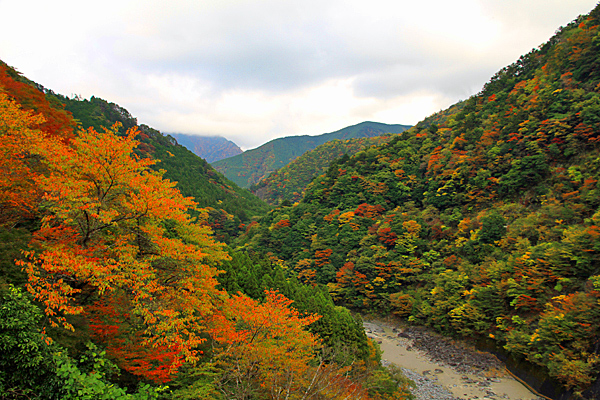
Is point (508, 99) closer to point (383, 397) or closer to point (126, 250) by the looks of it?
point (383, 397)

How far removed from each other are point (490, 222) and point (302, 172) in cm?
6996

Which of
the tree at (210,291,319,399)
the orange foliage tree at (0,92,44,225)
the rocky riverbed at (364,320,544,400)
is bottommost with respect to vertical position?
the rocky riverbed at (364,320,544,400)

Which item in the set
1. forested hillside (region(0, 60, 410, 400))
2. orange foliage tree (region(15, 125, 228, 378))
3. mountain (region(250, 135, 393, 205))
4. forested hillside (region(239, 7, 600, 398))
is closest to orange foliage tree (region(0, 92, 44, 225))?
forested hillside (region(0, 60, 410, 400))

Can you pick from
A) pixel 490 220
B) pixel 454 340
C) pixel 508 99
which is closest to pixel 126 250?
pixel 454 340

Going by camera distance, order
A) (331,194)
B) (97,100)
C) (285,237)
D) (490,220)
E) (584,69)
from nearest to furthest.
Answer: (490,220)
(584,69)
(285,237)
(331,194)
(97,100)

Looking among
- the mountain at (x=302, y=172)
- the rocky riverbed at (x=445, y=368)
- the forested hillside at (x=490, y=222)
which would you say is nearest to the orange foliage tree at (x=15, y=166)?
the rocky riverbed at (x=445, y=368)

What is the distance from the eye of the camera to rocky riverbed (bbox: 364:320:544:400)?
18.2 metres

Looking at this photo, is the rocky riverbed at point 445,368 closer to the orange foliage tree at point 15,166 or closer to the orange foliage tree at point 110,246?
the orange foliage tree at point 110,246

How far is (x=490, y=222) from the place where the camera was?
1068 inches

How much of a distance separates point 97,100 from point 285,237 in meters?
55.8

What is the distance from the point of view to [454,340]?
82.6ft

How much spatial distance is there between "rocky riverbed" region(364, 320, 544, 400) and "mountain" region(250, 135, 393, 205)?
58673 millimetres

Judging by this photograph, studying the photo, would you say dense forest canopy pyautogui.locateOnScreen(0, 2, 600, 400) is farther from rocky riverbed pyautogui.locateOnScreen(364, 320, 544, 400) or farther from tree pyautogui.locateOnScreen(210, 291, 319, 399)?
rocky riverbed pyautogui.locateOnScreen(364, 320, 544, 400)

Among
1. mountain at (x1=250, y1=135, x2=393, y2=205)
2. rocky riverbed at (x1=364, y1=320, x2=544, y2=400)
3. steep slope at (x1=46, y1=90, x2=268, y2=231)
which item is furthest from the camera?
mountain at (x1=250, y1=135, x2=393, y2=205)
